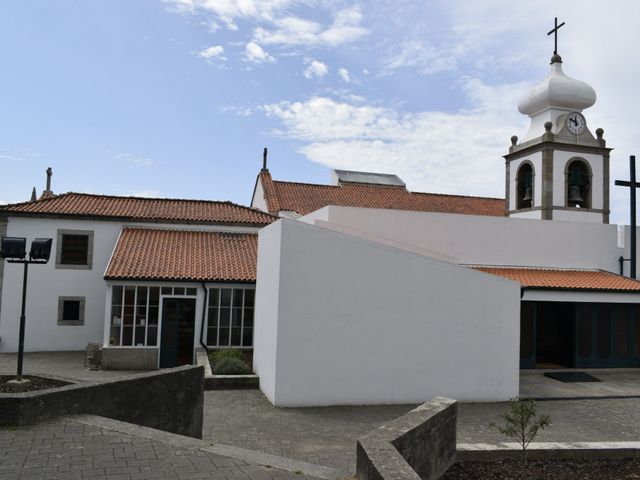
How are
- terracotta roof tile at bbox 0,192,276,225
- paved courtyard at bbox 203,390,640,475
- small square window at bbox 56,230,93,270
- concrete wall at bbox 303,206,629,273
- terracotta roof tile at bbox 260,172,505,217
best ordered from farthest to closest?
1. terracotta roof tile at bbox 260,172,505,217
2. terracotta roof tile at bbox 0,192,276,225
3. small square window at bbox 56,230,93,270
4. concrete wall at bbox 303,206,629,273
5. paved courtyard at bbox 203,390,640,475

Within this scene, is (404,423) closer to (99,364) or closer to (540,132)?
(99,364)

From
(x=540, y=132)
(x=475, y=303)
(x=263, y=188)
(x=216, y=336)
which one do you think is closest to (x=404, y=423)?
(x=475, y=303)

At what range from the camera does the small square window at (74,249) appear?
18.4m

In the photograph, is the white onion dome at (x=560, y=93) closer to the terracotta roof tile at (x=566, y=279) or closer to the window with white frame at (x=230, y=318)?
the terracotta roof tile at (x=566, y=279)

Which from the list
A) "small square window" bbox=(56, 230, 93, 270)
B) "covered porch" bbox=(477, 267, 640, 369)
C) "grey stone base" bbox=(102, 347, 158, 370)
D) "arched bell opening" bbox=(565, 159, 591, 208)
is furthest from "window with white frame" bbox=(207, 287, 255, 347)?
"arched bell opening" bbox=(565, 159, 591, 208)

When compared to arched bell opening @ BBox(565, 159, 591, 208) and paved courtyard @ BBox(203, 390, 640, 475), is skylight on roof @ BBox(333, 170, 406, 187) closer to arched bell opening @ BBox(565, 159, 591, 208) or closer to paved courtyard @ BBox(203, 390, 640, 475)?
arched bell opening @ BBox(565, 159, 591, 208)

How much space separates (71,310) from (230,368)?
8.60 metres

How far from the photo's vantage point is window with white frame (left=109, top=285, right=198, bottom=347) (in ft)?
50.9

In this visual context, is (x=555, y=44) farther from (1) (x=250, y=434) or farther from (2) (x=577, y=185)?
(1) (x=250, y=434)

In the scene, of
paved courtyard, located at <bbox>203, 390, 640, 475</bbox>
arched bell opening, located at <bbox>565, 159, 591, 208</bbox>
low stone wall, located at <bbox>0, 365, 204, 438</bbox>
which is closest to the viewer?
low stone wall, located at <bbox>0, 365, 204, 438</bbox>

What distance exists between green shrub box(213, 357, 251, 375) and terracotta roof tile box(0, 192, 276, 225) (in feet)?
26.7

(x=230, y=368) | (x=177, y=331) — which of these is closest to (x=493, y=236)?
(x=230, y=368)

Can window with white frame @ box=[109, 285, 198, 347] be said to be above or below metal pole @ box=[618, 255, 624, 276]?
below

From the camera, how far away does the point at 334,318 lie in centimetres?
1097
